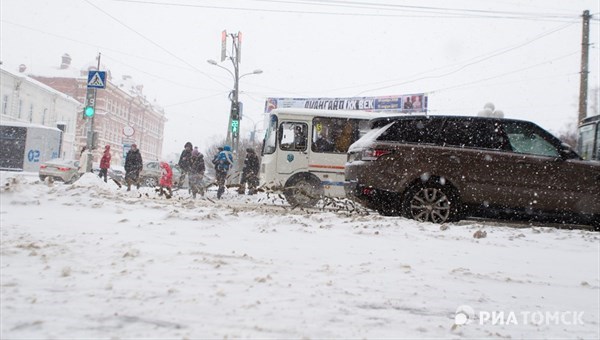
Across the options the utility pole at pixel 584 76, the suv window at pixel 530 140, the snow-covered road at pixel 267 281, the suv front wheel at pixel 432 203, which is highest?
the utility pole at pixel 584 76

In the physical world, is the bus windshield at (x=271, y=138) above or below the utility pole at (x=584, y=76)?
below

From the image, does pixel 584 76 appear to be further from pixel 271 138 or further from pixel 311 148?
pixel 271 138

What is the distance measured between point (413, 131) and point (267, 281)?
495cm

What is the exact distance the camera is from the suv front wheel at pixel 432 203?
21.4ft

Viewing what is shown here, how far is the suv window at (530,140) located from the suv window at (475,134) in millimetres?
127

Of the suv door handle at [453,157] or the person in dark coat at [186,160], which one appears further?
A: the person in dark coat at [186,160]

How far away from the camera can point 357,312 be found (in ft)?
7.04

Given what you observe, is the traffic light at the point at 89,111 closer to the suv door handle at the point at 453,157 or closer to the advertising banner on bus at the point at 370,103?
the suv door handle at the point at 453,157

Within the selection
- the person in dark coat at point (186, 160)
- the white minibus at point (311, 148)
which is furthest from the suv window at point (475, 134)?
the person in dark coat at point (186, 160)

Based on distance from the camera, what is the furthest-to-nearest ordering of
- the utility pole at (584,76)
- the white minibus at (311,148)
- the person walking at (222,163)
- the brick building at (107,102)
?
the brick building at (107,102)
the utility pole at (584,76)
the person walking at (222,163)
the white minibus at (311,148)

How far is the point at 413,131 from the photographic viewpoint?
690 centimetres

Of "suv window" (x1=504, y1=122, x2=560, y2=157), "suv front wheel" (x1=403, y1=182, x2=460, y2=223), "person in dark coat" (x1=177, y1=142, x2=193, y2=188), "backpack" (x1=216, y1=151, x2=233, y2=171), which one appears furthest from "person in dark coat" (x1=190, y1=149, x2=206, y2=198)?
"suv window" (x1=504, y1=122, x2=560, y2=157)

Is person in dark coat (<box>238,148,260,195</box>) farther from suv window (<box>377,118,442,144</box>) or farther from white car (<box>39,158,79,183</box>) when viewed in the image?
white car (<box>39,158,79,183</box>)

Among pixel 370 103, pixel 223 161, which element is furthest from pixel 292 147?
pixel 370 103
